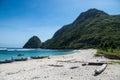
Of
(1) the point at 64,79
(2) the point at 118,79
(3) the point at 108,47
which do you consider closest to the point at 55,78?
(1) the point at 64,79

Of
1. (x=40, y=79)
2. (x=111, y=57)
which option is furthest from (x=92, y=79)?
(x=111, y=57)

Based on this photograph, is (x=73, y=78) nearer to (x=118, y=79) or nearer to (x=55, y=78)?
(x=55, y=78)

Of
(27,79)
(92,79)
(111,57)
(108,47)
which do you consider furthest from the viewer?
(108,47)

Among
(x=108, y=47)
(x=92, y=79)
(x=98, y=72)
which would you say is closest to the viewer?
(x=92, y=79)

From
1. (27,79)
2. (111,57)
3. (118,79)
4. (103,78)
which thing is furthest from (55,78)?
(111,57)

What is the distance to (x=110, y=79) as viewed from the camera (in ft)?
70.8

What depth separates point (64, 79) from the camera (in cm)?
2216

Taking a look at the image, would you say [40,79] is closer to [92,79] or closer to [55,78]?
[55,78]

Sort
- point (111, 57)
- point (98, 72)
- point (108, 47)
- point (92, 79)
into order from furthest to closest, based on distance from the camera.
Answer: point (108, 47), point (111, 57), point (98, 72), point (92, 79)

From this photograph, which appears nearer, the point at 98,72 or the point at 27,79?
the point at 27,79

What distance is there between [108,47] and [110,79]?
6047cm

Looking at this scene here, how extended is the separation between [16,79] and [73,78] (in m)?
5.95

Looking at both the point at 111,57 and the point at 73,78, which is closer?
the point at 73,78

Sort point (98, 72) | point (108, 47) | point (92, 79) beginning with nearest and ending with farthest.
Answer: point (92, 79), point (98, 72), point (108, 47)
